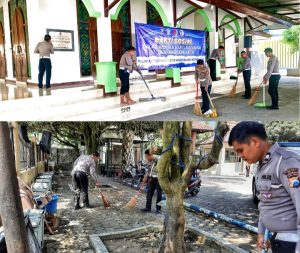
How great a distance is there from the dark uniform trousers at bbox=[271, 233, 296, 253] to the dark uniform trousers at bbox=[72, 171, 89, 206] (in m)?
4.05

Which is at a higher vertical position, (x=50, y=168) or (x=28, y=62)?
(x=28, y=62)

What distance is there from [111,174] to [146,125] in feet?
7.21

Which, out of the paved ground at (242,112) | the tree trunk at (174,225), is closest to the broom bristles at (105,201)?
the paved ground at (242,112)

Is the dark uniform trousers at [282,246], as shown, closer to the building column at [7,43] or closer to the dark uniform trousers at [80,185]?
the dark uniform trousers at [80,185]

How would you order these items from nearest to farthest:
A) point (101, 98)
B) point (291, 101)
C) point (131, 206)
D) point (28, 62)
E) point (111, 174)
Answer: point (131, 206)
point (101, 98)
point (291, 101)
point (28, 62)
point (111, 174)

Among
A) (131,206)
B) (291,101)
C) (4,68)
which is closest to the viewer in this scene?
(131,206)

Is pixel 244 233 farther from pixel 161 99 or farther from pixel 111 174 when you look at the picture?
pixel 111 174

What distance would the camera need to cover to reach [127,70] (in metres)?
6.03

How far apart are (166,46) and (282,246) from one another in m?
5.64

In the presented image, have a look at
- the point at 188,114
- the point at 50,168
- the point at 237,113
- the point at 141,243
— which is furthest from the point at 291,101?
the point at 50,168

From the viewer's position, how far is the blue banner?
6426 mm

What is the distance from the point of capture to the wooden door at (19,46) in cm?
739

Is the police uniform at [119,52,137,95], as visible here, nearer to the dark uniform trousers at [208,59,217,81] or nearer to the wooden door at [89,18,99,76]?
the wooden door at [89,18,99,76]

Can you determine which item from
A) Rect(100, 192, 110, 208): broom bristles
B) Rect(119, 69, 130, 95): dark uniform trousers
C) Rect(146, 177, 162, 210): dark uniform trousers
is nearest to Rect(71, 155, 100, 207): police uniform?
Rect(100, 192, 110, 208): broom bristles
